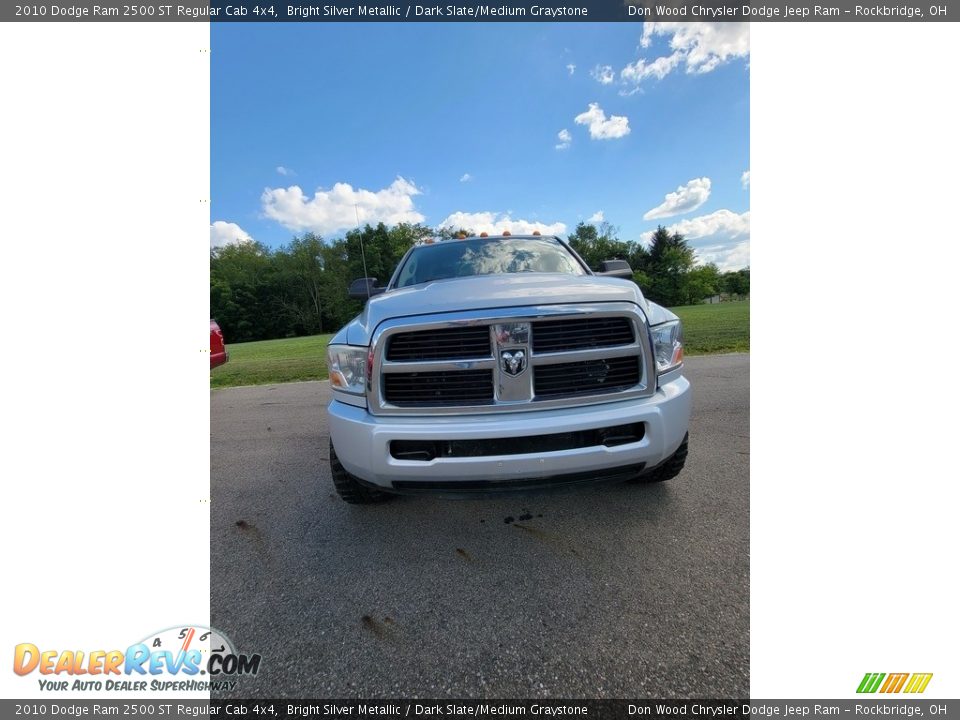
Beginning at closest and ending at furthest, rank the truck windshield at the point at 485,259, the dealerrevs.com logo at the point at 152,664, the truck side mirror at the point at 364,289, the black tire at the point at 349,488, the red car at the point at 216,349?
the dealerrevs.com logo at the point at 152,664 → the black tire at the point at 349,488 → the truck windshield at the point at 485,259 → the truck side mirror at the point at 364,289 → the red car at the point at 216,349

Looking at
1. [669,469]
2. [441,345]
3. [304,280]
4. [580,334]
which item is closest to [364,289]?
[441,345]

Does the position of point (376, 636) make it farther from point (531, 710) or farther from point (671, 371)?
point (671, 371)

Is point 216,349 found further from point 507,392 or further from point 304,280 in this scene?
point 304,280

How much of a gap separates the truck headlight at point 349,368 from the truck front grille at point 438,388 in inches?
6.5

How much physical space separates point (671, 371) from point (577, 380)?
59 centimetres

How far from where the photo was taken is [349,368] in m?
2.00

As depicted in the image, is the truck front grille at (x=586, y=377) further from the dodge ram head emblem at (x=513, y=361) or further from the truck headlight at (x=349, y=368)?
the truck headlight at (x=349, y=368)

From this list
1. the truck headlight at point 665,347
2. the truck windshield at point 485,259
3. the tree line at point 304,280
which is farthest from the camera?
the tree line at point 304,280

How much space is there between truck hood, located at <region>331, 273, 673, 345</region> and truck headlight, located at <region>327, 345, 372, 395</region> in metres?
0.05

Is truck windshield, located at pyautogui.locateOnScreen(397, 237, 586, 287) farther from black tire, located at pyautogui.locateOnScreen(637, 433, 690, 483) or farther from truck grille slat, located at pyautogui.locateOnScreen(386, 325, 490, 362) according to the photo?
black tire, located at pyautogui.locateOnScreen(637, 433, 690, 483)

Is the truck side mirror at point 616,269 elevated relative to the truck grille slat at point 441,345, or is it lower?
elevated

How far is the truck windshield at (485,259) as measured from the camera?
3070mm
